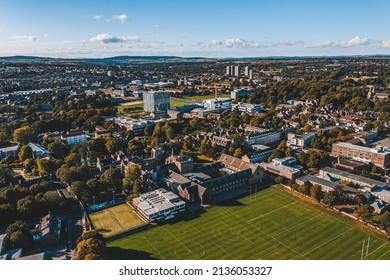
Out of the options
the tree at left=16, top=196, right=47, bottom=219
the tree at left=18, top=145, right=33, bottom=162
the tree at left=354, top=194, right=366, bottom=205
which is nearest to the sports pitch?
the tree at left=354, top=194, right=366, bottom=205

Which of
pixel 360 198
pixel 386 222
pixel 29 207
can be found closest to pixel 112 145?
pixel 29 207

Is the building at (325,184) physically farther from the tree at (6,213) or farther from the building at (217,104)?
the building at (217,104)

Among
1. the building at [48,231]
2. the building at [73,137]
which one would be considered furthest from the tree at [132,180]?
the building at [73,137]

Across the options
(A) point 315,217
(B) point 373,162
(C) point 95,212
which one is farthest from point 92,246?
(B) point 373,162

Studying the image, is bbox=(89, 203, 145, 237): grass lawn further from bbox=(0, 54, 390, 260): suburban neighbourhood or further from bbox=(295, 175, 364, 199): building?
bbox=(295, 175, 364, 199): building

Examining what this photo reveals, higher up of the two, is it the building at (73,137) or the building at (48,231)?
the building at (73,137)

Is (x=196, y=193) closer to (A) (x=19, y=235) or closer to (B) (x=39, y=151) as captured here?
(A) (x=19, y=235)
